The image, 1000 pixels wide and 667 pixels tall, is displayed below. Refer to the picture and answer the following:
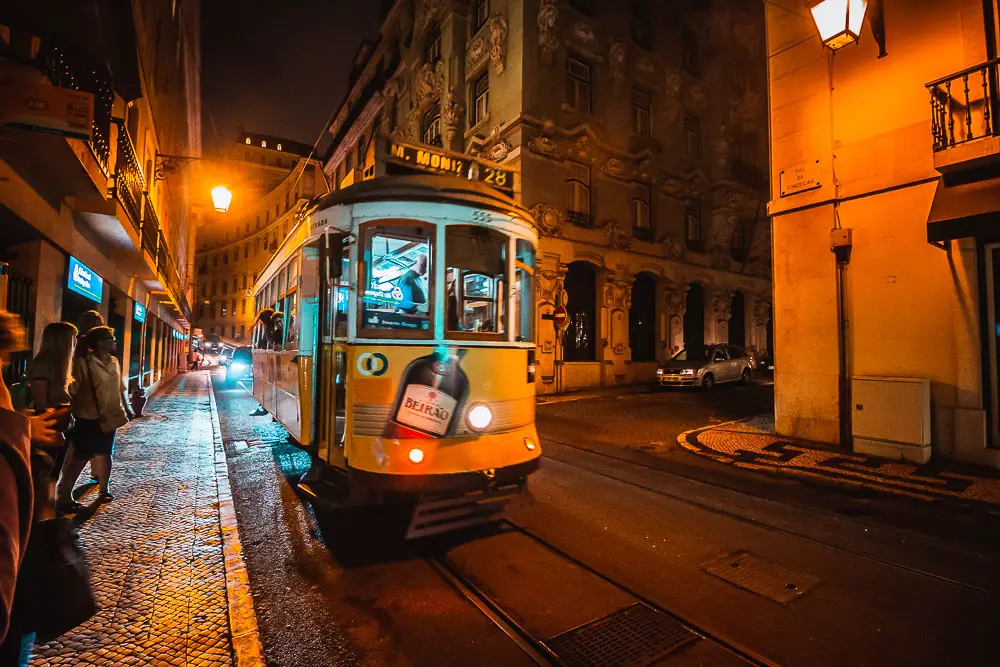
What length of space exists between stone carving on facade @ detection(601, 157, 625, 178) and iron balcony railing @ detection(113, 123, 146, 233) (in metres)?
15.8

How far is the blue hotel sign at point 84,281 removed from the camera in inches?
334

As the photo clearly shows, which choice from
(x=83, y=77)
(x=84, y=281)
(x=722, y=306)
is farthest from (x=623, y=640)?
(x=722, y=306)

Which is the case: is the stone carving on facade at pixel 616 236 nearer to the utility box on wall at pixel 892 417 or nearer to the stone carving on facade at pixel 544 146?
the stone carving on facade at pixel 544 146

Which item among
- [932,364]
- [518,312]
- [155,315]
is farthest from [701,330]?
[155,315]

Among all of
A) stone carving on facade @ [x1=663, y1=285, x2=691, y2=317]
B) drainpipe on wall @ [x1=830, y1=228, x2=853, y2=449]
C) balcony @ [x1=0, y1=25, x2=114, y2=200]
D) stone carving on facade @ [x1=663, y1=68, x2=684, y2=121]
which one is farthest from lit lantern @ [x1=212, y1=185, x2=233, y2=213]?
stone carving on facade @ [x1=663, y1=68, x2=684, y2=121]

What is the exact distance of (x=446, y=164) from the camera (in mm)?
5867

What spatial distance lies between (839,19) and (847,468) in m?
6.75

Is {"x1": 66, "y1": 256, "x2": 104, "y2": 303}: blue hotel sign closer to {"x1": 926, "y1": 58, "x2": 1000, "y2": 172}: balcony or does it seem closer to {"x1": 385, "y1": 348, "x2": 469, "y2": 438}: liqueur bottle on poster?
{"x1": 385, "y1": 348, "x2": 469, "y2": 438}: liqueur bottle on poster

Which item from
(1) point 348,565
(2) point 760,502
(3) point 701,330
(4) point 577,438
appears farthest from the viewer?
(3) point 701,330

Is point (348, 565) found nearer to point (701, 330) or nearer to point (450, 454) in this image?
point (450, 454)

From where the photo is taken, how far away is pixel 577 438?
32.3 feet

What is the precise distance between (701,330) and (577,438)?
17.2 m

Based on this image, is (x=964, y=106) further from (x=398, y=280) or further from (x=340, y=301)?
(x=340, y=301)

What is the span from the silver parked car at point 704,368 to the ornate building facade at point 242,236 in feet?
147
